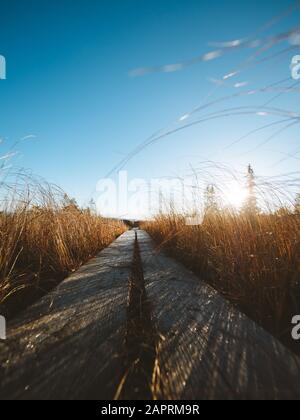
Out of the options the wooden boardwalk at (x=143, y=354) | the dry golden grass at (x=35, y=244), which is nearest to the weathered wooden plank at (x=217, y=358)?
the wooden boardwalk at (x=143, y=354)

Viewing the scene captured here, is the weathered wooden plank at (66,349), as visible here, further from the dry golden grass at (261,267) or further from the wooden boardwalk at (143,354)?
the dry golden grass at (261,267)

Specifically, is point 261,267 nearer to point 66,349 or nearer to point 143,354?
point 143,354

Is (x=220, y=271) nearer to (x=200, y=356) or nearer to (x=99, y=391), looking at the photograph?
(x=200, y=356)

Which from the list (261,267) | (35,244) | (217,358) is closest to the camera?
(217,358)

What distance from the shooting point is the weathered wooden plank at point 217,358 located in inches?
16.5

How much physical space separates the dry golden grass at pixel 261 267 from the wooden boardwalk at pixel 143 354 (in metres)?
0.17

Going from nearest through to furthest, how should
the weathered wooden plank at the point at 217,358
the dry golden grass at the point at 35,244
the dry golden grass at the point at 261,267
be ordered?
1. the weathered wooden plank at the point at 217,358
2. the dry golden grass at the point at 261,267
3. the dry golden grass at the point at 35,244

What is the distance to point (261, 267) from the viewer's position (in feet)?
3.48

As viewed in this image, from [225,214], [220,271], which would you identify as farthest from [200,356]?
[225,214]

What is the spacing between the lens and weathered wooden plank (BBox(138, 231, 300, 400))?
1.38ft

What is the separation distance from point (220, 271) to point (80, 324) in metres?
0.79

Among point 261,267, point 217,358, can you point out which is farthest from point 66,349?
point 261,267

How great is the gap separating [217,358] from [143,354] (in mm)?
169
